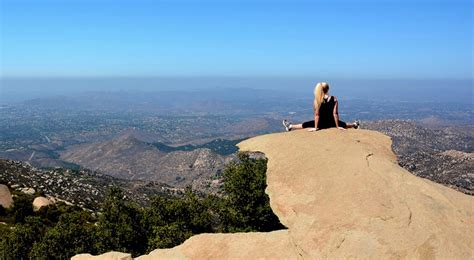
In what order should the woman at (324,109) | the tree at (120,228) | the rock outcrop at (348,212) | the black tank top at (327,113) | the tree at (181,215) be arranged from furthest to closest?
the tree at (181,215) → the tree at (120,228) → the black tank top at (327,113) → the woman at (324,109) → the rock outcrop at (348,212)

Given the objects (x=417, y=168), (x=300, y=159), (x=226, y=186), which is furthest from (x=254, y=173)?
(x=417, y=168)

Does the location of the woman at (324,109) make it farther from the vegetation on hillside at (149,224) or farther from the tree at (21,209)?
the tree at (21,209)

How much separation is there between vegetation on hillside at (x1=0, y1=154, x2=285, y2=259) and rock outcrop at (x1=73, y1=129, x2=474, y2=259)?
1880 centimetres

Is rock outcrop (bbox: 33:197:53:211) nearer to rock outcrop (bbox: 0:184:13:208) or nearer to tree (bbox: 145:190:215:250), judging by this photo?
rock outcrop (bbox: 0:184:13:208)

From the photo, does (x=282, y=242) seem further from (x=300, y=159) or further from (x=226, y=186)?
(x=226, y=186)

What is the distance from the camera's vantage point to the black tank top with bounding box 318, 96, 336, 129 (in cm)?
2292

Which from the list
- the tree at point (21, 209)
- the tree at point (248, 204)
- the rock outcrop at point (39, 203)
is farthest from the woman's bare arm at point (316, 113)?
the rock outcrop at point (39, 203)

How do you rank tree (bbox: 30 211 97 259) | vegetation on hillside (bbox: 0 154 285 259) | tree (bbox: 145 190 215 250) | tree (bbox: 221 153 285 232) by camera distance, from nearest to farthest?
1. tree (bbox: 30 211 97 259)
2. vegetation on hillside (bbox: 0 154 285 259)
3. tree (bbox: 145 190 215 250)
4. tree (bbox: 221 153 285 232)

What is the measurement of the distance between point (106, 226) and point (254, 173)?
1820cm

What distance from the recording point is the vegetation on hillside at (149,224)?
39094 millimetres

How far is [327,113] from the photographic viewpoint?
77.1 ft

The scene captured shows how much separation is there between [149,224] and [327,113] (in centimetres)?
2927

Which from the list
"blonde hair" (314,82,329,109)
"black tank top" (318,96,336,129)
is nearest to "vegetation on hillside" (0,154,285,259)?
"black tank top" (318,96,336,129)

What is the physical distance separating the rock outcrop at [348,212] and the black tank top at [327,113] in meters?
2.33
